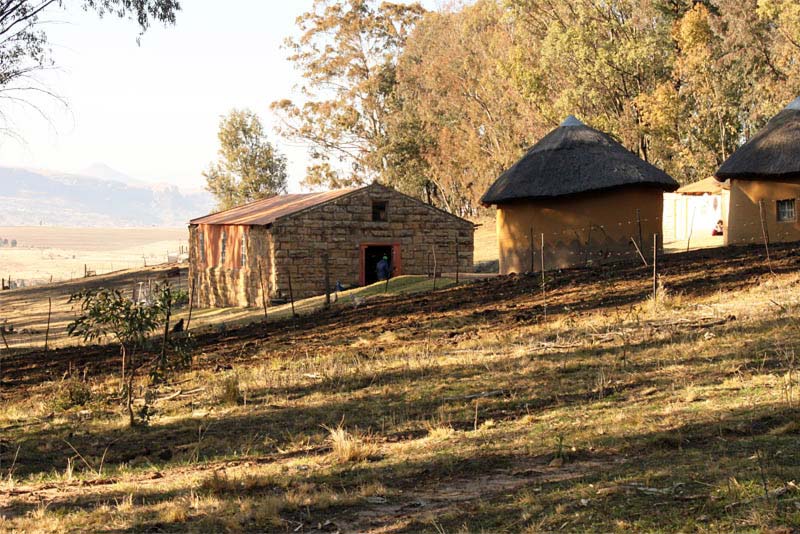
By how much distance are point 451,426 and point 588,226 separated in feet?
62.2

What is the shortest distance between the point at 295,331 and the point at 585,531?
1375 centimetres

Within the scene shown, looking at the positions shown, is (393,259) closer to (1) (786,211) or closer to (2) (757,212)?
(2) (757,212)

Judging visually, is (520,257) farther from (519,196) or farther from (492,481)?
(492,481)

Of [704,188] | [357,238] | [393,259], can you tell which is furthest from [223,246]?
[704,188]

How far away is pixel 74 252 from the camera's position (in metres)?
150

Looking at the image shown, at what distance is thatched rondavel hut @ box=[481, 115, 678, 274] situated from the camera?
95.0ft

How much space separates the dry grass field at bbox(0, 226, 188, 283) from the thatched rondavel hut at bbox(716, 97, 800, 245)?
69539 millimetres

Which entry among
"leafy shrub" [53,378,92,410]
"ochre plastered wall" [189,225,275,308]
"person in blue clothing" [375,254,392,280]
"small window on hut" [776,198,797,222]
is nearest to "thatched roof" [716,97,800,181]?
"small window on hut" [776,198,797,222]

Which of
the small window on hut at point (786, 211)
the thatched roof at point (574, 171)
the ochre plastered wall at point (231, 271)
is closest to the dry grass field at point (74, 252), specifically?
the ochre plastered wall at point (231, 271)

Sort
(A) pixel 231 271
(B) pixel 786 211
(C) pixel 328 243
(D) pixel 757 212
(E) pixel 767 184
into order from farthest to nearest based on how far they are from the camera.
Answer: (A) pixel 231 271
(C) pixel 328 243
(D) pixel 757 212
(E) pixel 767 184
(B) pixel 786 211

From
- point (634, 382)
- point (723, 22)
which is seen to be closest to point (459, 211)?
point (723, 22)

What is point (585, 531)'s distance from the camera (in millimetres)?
7047

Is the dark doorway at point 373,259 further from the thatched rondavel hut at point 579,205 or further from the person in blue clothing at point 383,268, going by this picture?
the thatched rondavel hut at point 579,205

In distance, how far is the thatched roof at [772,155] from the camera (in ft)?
92.7
